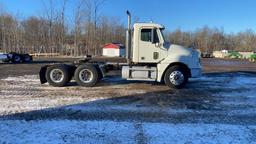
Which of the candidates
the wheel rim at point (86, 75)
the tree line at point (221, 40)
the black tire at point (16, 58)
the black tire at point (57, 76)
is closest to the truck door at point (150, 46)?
the wheel rim at point (86, 75)

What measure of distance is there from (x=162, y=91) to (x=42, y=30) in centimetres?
7655

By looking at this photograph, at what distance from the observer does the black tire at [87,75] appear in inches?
627

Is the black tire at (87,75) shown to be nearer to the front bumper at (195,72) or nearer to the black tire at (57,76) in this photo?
the black tire at (57,76)

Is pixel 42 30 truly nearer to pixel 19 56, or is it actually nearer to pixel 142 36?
pixel 19 56

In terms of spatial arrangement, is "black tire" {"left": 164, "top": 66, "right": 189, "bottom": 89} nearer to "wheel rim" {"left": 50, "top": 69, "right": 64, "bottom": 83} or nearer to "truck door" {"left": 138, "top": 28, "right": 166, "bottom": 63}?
"truck door" {"left": 138, "top": 28, "right": 166, "bottom": 63}

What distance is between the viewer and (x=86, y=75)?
632 inches

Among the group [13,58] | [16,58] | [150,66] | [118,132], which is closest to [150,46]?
[150,66]

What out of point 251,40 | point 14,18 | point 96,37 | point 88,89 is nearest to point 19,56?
point 88,89

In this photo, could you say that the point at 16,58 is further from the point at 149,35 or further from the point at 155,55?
the point at 155,55

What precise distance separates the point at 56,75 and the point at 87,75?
4.63 feet

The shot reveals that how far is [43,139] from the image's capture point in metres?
7.40

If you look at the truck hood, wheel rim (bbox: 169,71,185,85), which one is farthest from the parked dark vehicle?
wheel rim (bbox: 169,71,185,85)

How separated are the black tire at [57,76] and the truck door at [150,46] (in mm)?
3435

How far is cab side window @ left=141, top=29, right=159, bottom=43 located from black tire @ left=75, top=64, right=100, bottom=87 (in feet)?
8.66
